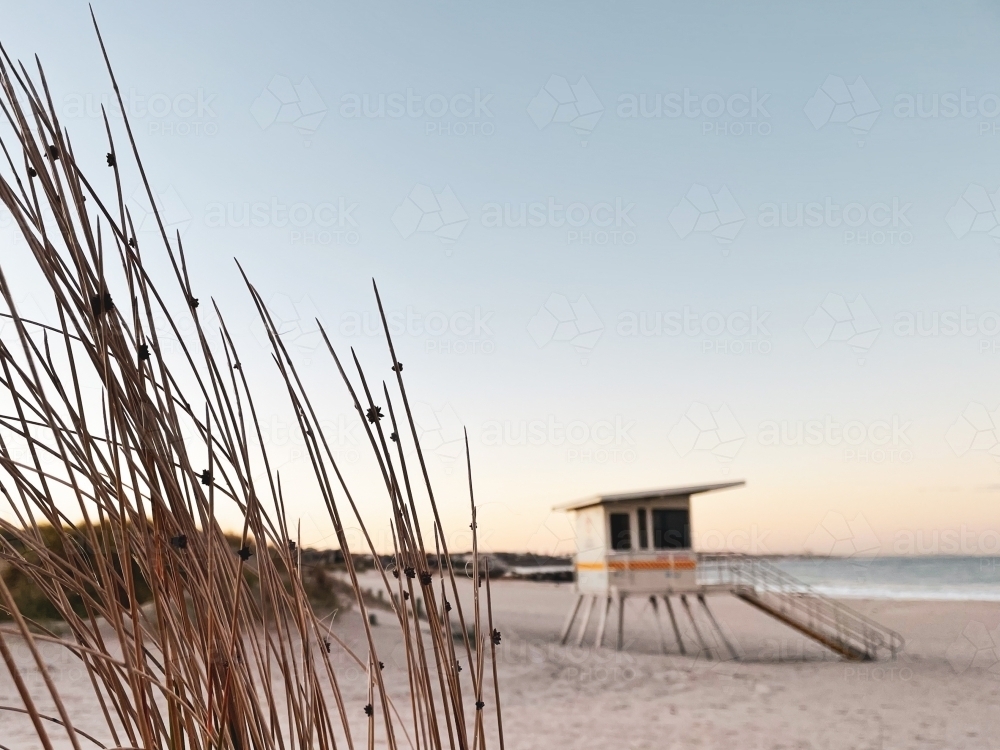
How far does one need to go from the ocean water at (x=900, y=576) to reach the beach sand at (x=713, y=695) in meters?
7.97

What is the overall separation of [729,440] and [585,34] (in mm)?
13156

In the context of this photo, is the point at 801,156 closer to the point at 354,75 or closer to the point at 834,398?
the point at 354,75

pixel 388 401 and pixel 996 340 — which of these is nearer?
pixel 388 401

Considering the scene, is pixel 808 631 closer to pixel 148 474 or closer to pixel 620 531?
pixel 620 531

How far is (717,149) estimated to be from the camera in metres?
9.06

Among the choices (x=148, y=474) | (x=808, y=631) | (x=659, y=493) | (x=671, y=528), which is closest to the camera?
(x=148, y=474)

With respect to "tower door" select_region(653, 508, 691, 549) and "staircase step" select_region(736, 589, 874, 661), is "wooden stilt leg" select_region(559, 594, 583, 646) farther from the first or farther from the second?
"staircase step" select_region(736, 589, 874, 661)

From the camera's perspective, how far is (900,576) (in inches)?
874

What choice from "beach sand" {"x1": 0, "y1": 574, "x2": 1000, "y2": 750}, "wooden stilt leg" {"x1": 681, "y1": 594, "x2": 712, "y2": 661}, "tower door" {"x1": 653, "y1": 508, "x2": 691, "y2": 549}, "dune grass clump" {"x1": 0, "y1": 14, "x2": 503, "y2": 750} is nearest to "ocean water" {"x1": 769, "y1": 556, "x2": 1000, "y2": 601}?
"beach sand" {"x1": 0, "y1": 574, "x2": 1000, "y2": 750}

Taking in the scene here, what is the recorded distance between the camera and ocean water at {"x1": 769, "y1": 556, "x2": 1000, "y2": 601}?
2023 cm

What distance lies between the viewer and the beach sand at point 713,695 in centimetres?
599

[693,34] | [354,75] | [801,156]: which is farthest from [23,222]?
[801,156]

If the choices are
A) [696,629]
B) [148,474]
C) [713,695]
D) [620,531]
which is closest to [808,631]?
[696,629]

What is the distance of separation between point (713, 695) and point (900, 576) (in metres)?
17.2
